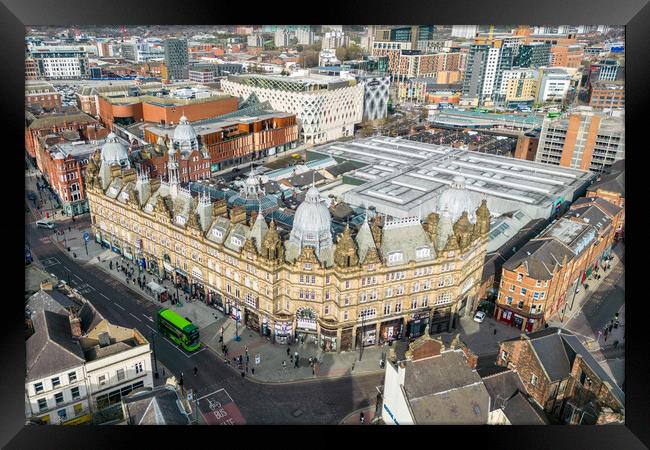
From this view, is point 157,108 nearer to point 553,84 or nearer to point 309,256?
point 309,256

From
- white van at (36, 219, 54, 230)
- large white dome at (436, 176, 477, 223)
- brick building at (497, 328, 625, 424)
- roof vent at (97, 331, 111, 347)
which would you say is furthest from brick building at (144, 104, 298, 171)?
brick building at (497, 328, 625, 424)

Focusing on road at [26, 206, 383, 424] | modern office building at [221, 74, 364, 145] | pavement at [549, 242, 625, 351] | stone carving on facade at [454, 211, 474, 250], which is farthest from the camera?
modern office building at [221, 74, 364, 145]

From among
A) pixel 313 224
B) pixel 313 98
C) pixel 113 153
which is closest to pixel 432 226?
pixel 313 224

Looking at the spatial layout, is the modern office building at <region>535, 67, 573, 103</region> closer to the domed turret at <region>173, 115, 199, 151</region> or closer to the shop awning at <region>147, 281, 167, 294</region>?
the domed turret at <region>173, 115, 199, 151</region>
